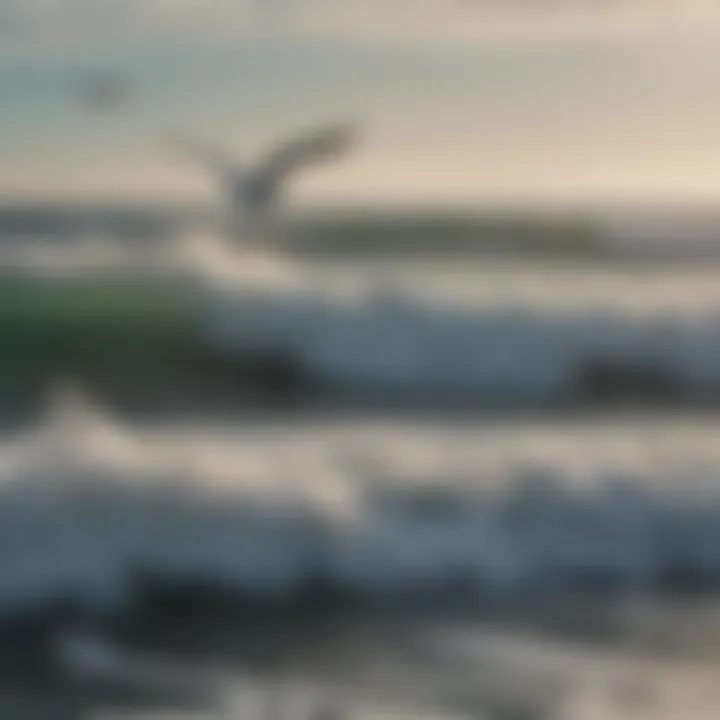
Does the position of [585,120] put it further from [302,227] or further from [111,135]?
[111,135]

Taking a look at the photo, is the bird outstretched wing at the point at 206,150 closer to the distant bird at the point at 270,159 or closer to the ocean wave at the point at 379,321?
the distant bird at the point at 270,159

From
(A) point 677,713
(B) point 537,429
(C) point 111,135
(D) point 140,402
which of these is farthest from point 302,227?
(A) point 677,713

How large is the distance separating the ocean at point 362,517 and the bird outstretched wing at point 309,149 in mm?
139

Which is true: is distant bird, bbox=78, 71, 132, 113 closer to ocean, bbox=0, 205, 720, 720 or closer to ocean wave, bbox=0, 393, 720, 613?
ocean, bbox=0, 205, 720, 720

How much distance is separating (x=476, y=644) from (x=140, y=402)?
63cm

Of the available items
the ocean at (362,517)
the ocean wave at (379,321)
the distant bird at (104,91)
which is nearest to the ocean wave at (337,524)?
the ocean at (362,517)

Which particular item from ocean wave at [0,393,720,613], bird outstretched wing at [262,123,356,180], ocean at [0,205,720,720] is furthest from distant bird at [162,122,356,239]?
ocean wave at [0,393,720,613]

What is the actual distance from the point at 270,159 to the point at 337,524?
664 millimetres

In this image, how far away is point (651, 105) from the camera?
1.57 meters

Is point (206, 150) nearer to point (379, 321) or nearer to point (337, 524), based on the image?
point (379, 321)

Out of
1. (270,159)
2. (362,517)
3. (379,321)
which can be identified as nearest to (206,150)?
(270,159)

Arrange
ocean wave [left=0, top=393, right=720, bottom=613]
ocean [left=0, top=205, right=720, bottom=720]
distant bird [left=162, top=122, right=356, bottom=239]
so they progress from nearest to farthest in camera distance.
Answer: ocean [left=0, top=205, right=720, bottom=720], ocean wave [left=0, top=393, right=720, bottom=613], distant bird [left=162, top=122, right=356, bottom=239]

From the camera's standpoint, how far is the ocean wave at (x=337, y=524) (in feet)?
3.23

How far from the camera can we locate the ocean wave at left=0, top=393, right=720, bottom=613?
98cm
